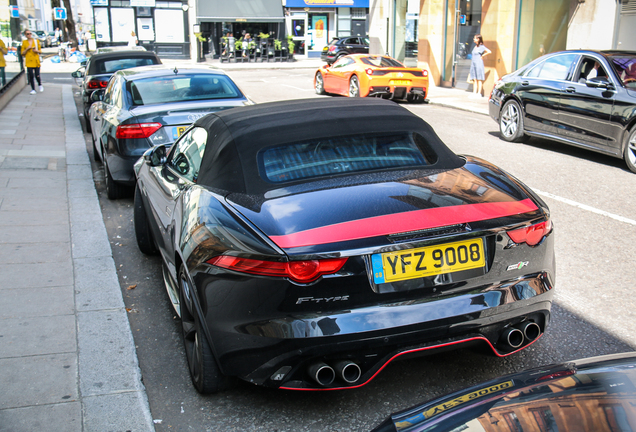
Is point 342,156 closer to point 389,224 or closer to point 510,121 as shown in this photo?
point 389,224

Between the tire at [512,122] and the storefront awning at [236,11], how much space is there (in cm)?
3589

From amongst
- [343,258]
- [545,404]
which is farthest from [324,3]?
[545,404]

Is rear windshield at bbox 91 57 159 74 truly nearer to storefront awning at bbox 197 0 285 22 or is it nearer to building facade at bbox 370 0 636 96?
building facade at bbox 370 0 636 96

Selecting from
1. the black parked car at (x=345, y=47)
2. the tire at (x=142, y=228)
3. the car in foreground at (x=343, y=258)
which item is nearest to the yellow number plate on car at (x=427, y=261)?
the car in foreground at (x=343, y=258)

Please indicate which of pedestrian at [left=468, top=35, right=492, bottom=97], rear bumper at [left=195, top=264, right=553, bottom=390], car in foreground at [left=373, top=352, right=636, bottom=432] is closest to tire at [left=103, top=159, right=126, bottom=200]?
rear bumper at [left=195, top=264, right=553, bottom=390]

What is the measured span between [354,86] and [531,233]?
15544 millimetres

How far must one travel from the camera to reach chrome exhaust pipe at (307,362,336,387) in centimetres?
276

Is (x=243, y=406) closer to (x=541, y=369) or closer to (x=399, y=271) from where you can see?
(x=399, y=271)

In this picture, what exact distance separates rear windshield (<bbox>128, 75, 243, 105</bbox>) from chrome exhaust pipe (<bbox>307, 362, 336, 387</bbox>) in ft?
17.6

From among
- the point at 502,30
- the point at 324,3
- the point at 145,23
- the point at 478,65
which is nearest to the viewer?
the point at 502,30

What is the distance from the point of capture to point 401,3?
2748 cm

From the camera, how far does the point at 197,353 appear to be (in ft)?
10.7

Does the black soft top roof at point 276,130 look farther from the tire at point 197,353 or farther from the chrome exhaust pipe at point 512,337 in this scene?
the chrome exhaust pipe at point 512,337

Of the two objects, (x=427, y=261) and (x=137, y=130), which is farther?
(x=137, y=130)
